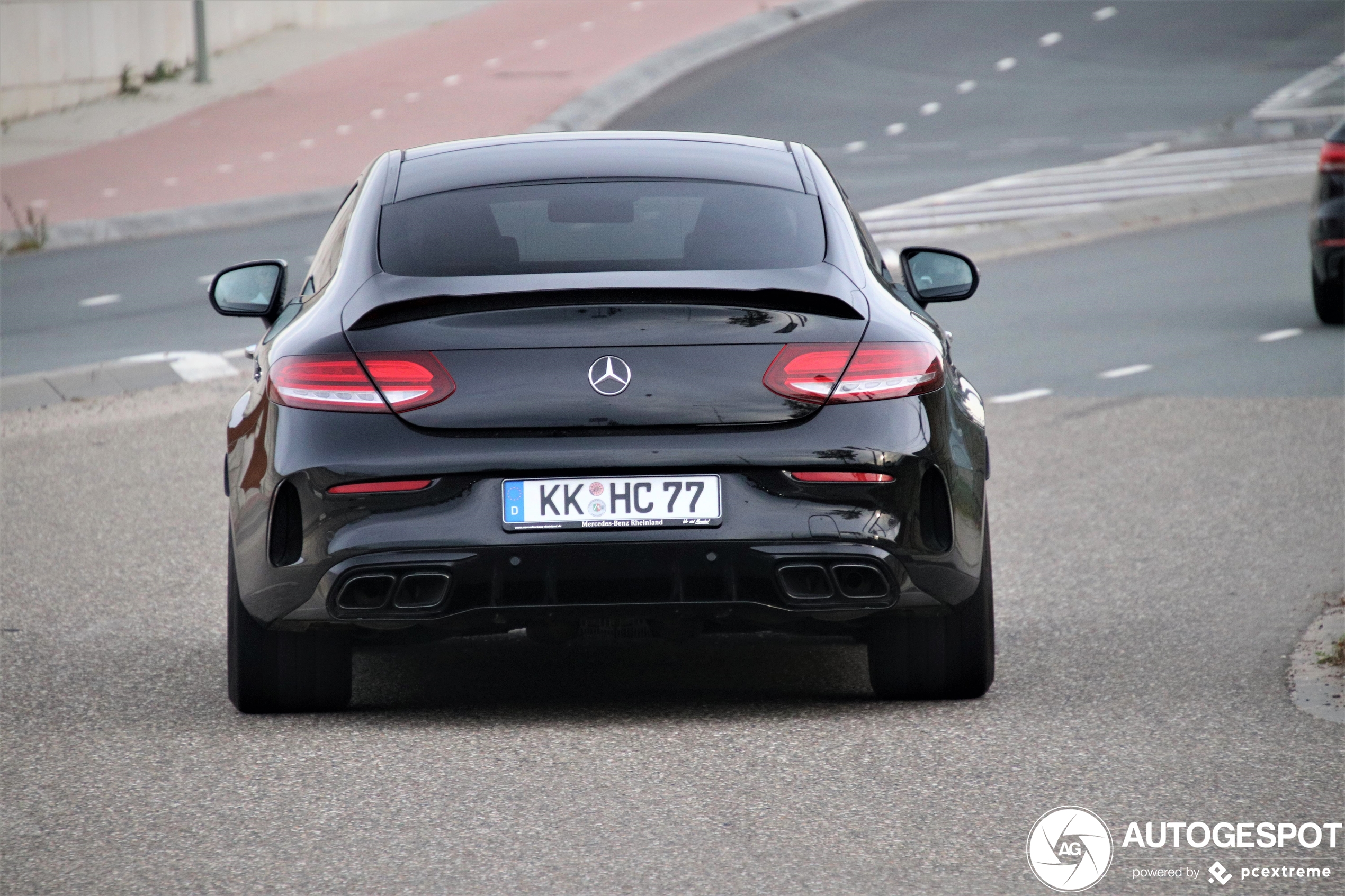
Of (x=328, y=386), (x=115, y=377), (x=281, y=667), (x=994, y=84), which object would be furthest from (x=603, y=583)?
(x=994, y=84)

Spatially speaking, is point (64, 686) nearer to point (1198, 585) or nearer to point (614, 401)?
point (614, 401)

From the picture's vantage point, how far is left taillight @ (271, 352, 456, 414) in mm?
4969

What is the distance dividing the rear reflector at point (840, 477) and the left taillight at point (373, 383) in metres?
0.86

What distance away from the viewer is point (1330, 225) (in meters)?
13.6

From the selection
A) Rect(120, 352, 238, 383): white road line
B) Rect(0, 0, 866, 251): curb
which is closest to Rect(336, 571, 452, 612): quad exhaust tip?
Rect(120, 352, 238, 383): white road line

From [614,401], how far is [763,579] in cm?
56

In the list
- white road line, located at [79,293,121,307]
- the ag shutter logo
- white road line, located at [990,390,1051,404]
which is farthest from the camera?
white road line, located at [79,293,121,307]

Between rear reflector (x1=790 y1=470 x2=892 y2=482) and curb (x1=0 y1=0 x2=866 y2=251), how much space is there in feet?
38.1

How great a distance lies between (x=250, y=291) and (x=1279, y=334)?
29.3 feet

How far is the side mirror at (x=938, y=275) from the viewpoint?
620 centimetres

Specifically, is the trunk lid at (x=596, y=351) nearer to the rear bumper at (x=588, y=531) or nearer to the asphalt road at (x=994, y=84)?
the rear bumper at (x=588, y=531)

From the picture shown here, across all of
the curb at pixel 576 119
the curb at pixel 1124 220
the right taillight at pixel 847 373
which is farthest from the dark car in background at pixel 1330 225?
the right taillight at pixel 847 373

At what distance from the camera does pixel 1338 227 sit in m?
13.6

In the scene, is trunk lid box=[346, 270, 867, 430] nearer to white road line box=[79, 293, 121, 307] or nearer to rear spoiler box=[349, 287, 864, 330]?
rear spoiler box=[349, 287, 864, 330]
